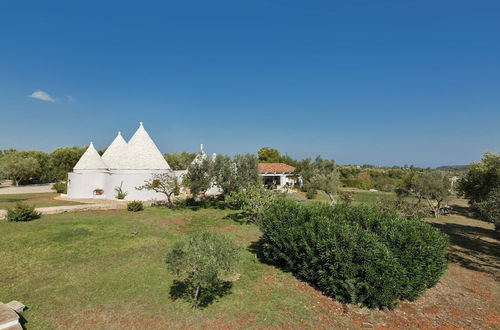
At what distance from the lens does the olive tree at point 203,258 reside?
8.08 meters

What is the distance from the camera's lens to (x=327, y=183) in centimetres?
2734

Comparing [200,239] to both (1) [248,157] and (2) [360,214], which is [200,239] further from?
(1) [248,157]

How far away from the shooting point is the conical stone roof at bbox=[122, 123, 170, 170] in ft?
103

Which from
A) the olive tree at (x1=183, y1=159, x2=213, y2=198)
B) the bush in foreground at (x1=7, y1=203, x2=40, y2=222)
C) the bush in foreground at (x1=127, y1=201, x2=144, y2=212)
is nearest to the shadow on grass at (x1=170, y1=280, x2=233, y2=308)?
the olive tree at (x1=183, y1=159, x2=213, y2=198)

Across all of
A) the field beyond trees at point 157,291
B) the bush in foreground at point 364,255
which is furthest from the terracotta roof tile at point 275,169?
the bush in foreground at point 364,255

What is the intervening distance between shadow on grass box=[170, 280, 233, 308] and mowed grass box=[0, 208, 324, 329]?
10.6 inches

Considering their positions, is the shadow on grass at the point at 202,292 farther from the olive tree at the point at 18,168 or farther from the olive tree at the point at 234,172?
the olive tree at the point at 18,168

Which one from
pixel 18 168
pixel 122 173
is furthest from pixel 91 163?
pixel 18 168

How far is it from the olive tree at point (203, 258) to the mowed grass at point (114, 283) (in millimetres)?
1461

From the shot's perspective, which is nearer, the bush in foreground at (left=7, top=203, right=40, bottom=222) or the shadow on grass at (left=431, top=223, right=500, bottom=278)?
the shadow on grass at (left=431, top=223, right=500, bottom=278)

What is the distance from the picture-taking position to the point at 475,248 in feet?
57.3

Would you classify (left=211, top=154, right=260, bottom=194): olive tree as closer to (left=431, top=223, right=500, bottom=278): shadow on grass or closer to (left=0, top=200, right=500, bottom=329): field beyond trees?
(left=0, top=200, right=500, bottom=329): field beyond trees

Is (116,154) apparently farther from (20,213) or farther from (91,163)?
(20,213)

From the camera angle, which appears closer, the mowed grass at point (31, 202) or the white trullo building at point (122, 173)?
the mowed grass at point (31, 202)
